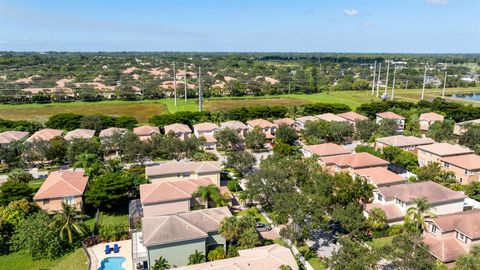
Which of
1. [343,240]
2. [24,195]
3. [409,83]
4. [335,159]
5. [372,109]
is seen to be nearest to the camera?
[343,240]

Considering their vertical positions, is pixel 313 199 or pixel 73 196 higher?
pixel 313 199

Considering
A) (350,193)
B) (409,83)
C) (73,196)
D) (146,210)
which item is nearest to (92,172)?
(73,196)

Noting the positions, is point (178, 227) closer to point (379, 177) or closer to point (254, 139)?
point (379, 177)

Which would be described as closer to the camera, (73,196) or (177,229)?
(177,229)

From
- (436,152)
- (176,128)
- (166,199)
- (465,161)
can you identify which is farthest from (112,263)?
(465,161)

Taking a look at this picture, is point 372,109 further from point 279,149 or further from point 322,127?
point 279,149

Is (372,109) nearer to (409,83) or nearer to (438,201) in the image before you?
(438,201)

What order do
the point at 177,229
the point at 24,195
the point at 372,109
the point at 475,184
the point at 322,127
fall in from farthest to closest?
the point at 372,109, the point at 322,127, the point at 475,184, the point at 24,195, the point at 177,229

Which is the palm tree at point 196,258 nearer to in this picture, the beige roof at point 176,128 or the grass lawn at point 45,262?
the grass lawn at point 45,262
